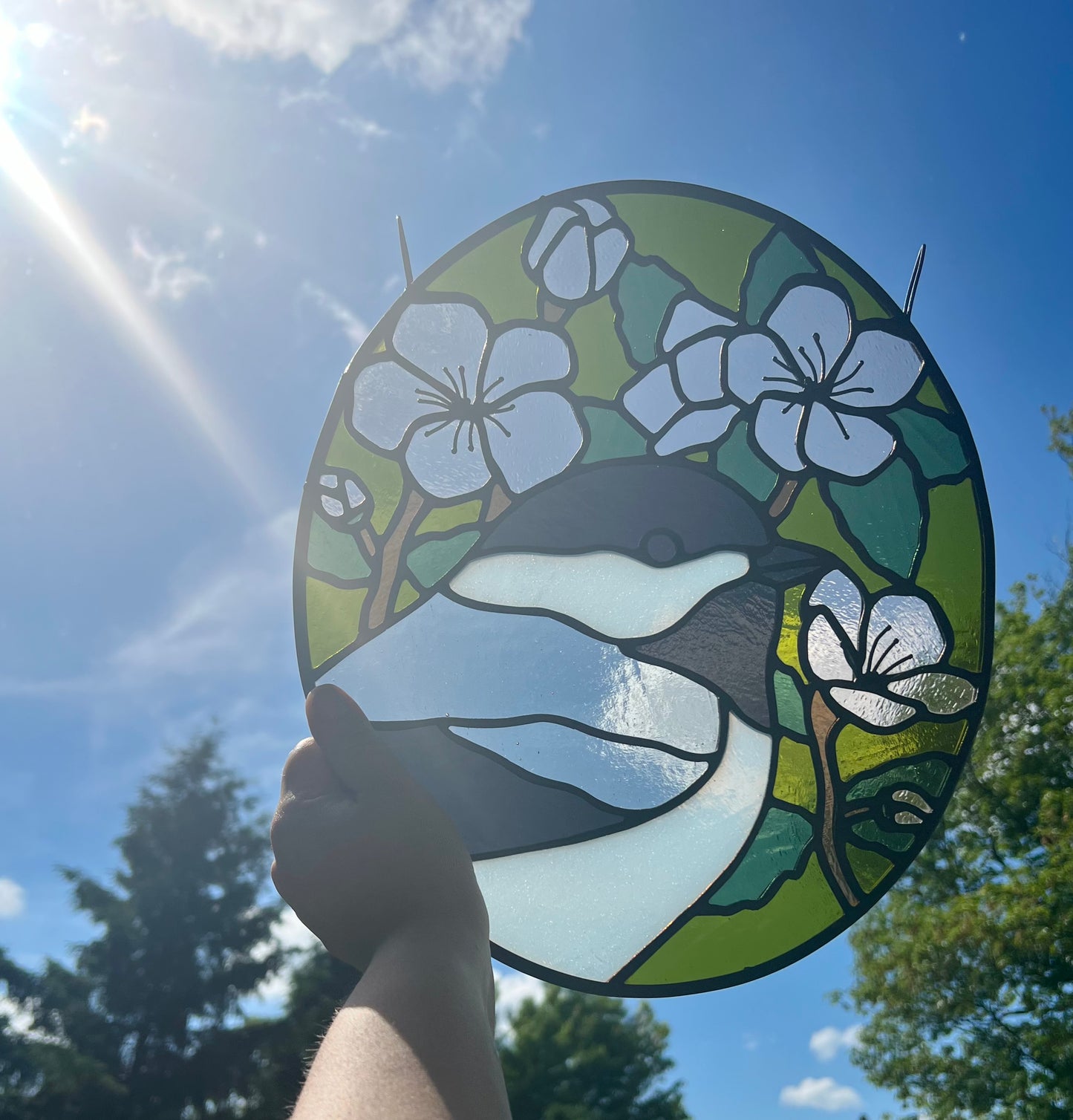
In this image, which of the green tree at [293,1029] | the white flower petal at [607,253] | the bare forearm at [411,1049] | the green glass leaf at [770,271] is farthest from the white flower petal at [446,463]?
the green tree at [293,1029]

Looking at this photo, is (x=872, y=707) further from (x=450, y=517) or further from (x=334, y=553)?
(x=334, y=553)

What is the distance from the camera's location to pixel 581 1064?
51.1 ft

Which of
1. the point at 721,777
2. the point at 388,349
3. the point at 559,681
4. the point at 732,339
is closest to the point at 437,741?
the point at 559,681

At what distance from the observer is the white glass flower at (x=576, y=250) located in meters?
2.07

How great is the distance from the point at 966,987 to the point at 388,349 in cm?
982

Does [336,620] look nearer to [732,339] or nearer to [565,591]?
[565,591]

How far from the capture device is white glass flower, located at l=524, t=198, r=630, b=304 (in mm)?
2074

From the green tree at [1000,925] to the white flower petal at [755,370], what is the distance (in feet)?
26.2

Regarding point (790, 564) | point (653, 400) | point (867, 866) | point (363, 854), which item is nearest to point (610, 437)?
point (653, 400)

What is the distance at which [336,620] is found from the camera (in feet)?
6.18

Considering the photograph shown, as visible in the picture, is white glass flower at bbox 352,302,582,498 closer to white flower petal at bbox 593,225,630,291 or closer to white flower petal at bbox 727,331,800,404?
white flower petal at bbox 593,225,630,291

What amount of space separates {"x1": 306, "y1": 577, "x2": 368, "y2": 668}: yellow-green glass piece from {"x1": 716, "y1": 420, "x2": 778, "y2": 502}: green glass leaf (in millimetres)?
866

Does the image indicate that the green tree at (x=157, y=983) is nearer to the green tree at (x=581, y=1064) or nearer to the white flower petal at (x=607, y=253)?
the green tree at (x=581, y=1064)

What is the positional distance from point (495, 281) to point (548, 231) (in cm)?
19
